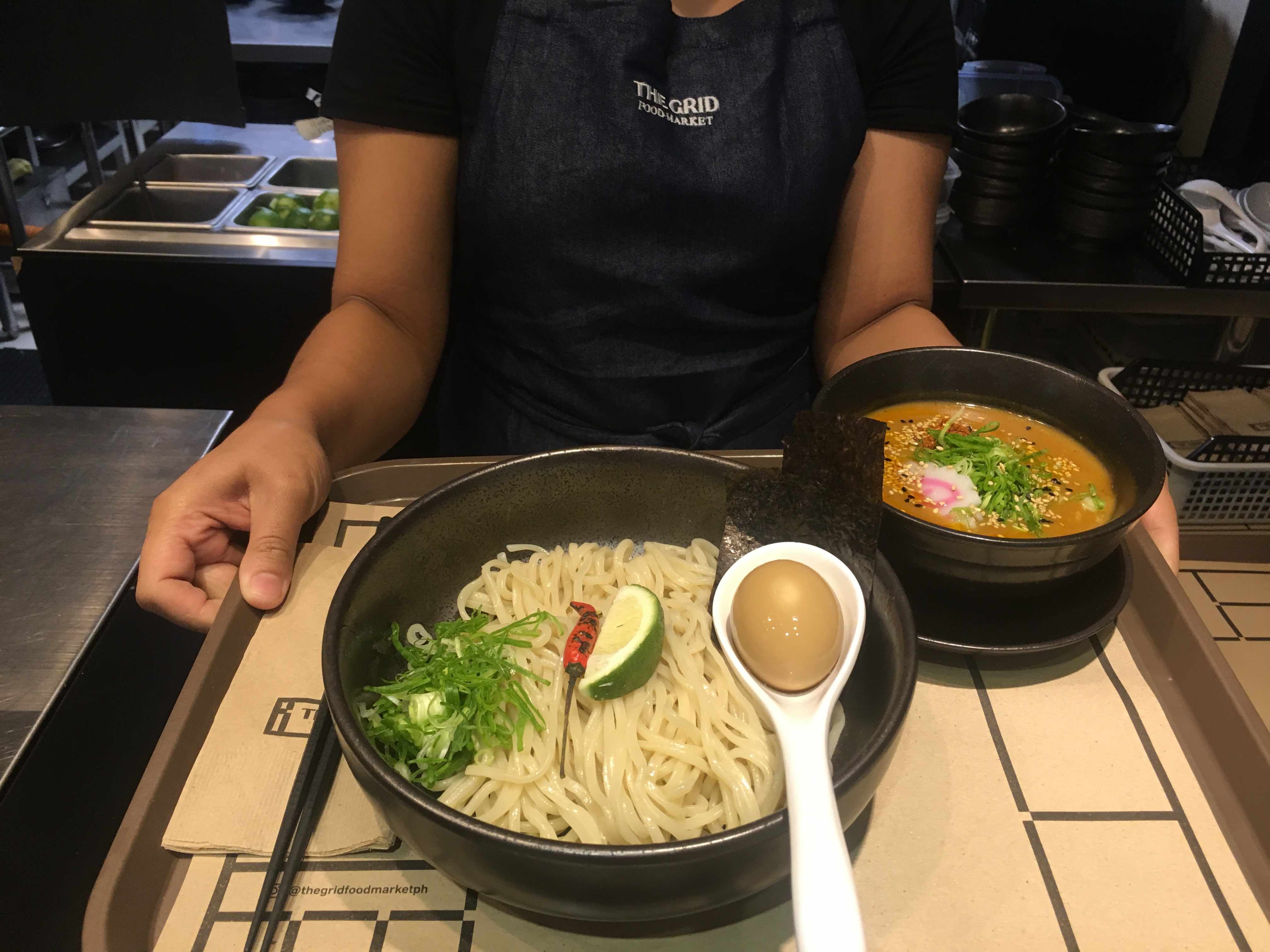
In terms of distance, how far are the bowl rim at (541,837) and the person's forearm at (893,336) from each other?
0.79 m

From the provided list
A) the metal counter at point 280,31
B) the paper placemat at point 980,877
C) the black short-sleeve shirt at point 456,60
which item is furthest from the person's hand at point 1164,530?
the metal counter at point 280,31

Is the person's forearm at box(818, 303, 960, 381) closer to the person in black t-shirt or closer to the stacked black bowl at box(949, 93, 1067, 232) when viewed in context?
the person in black t-shirt

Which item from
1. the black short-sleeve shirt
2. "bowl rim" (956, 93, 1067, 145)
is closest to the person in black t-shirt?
the black short-sleeve shirt

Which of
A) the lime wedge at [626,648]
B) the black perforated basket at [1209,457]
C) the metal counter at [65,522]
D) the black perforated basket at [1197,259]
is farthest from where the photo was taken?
the black perforated basket at [1197,259]

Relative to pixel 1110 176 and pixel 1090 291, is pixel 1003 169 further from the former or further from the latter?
pixel 1090 291

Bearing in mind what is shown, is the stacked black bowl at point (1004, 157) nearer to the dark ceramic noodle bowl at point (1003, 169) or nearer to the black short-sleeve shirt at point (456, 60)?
the dark ceramic noodle bowl at point (1003, 169)

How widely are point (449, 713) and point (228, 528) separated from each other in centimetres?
50

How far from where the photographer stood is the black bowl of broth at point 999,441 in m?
1.29

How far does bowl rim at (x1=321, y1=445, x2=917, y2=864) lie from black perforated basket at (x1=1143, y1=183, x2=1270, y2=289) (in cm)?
212

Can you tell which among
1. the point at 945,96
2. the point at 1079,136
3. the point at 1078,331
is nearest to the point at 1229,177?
the point at 1078,331

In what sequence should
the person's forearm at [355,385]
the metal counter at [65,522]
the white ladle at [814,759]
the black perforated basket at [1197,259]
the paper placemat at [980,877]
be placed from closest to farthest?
the white ladle at [814,759] < the paper placemat at [980,877] < the person's forearm at [355,385] < the metal counter at [65,522] < the black perforated basket at [1197,259]

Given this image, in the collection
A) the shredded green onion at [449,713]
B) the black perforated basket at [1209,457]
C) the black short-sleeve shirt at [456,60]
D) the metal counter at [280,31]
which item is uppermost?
the black short-sleeve shirt at [456,60]

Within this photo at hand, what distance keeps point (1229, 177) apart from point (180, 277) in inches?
146

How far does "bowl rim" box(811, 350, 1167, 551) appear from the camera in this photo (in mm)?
1039
